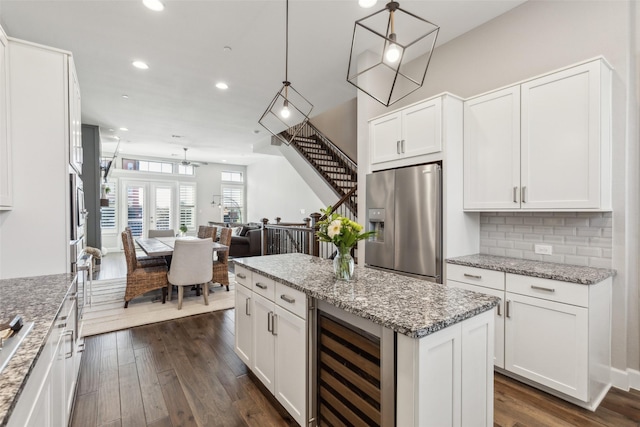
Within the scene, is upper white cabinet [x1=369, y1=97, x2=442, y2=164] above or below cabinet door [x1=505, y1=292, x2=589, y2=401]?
above

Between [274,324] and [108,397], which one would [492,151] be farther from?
[108,397]

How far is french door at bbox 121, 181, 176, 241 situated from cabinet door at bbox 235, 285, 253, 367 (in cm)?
898

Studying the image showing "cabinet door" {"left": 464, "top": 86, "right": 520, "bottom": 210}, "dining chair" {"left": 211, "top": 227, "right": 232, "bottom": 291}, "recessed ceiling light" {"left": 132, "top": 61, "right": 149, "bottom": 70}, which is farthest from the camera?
"dining chair" {"left": 211, "top": 227, "right": 232, "bottom": 291}

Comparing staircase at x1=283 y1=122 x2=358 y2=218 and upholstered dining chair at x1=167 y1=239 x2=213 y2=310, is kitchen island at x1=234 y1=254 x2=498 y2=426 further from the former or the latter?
staircase at x1=283 y1=122 x2=358 y2=218

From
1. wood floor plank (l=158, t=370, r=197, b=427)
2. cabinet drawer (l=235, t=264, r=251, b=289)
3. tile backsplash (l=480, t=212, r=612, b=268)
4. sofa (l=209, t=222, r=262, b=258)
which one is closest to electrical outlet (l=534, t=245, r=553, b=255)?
tile backsplash (l=480, t=212, r=612, b=268)

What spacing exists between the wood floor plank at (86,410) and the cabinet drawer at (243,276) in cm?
122

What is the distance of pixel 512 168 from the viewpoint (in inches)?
101

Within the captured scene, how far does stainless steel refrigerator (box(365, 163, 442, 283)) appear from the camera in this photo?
2.73 metres

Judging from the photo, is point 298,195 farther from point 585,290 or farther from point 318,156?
point 585,290

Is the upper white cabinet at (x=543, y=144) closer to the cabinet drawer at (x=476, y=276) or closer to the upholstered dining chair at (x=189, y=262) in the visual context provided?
the cabinet drawer at (x=476, y=276)

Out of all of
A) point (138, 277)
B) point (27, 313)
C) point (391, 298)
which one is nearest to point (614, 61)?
point (391, 298)

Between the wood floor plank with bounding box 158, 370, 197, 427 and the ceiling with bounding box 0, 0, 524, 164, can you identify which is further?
the ceiling with bounding box 0, 0, 524, 164

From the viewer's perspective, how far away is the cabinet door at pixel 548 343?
2023 millimetres

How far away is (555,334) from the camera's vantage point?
2127 mm
